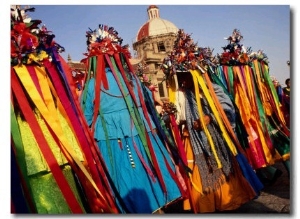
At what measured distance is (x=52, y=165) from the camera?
78.7 inches

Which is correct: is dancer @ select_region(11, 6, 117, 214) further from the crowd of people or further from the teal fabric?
the teal fabric

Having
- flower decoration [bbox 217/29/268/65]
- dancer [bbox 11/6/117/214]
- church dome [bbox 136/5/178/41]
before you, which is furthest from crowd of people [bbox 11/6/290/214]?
church dome [bbox 136/5/178/41]

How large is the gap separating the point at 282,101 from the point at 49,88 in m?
2.85

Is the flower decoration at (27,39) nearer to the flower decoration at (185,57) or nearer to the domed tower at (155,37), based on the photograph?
the flower decoration at (185,57)

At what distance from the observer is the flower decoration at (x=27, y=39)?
83.6 inches

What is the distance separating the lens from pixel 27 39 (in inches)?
84.2

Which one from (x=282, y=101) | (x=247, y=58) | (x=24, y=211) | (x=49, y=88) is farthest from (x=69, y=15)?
(x=282, y=101)

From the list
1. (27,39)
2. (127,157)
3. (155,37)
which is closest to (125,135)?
(127,157)

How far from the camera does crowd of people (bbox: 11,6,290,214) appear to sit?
2.05 metres

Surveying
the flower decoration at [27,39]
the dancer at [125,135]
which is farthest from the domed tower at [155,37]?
the flower decoration at [27,39]

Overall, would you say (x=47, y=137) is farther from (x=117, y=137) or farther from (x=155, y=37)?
(x=155, y=37)

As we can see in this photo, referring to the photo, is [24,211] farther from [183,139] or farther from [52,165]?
[183,139]
